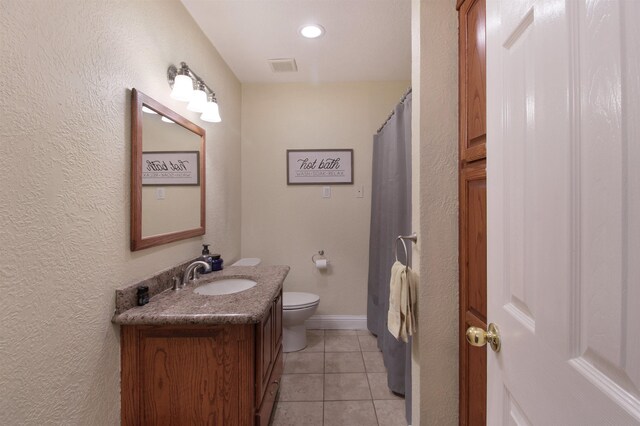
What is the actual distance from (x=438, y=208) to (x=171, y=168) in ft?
4.57

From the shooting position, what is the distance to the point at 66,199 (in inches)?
35.9

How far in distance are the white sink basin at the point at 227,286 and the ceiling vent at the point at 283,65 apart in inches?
68.8

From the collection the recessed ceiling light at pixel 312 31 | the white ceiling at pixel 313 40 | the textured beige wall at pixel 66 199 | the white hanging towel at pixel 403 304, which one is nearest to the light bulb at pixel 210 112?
the textured beige wall at pixel 66 199

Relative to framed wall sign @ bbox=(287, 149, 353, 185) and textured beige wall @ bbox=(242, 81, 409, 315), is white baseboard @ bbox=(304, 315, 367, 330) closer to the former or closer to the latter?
textured beige wall @ bbox=(242, 81, 409, 315)

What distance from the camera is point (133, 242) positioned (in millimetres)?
1201

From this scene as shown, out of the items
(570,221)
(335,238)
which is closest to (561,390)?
(570,221)

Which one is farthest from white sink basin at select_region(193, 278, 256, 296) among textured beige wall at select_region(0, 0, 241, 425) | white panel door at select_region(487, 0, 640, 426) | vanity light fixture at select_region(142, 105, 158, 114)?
white panel door at select_region(487, 0, 640, 426)

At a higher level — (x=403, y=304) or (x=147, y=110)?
(x=147, y=110)

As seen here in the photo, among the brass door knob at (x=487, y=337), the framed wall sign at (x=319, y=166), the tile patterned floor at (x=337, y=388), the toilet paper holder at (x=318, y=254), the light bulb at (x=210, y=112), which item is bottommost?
the tile patterned floor at (x=337, y=388)

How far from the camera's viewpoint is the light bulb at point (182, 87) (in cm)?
143

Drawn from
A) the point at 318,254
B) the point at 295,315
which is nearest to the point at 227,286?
the point at 295,315

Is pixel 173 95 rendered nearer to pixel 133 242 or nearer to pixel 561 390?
pixel 133 242

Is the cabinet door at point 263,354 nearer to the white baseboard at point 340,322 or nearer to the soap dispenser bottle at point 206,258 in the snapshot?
the soap dispenser bottle at point 206,258

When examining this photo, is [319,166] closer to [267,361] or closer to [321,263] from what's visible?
[321,263]
